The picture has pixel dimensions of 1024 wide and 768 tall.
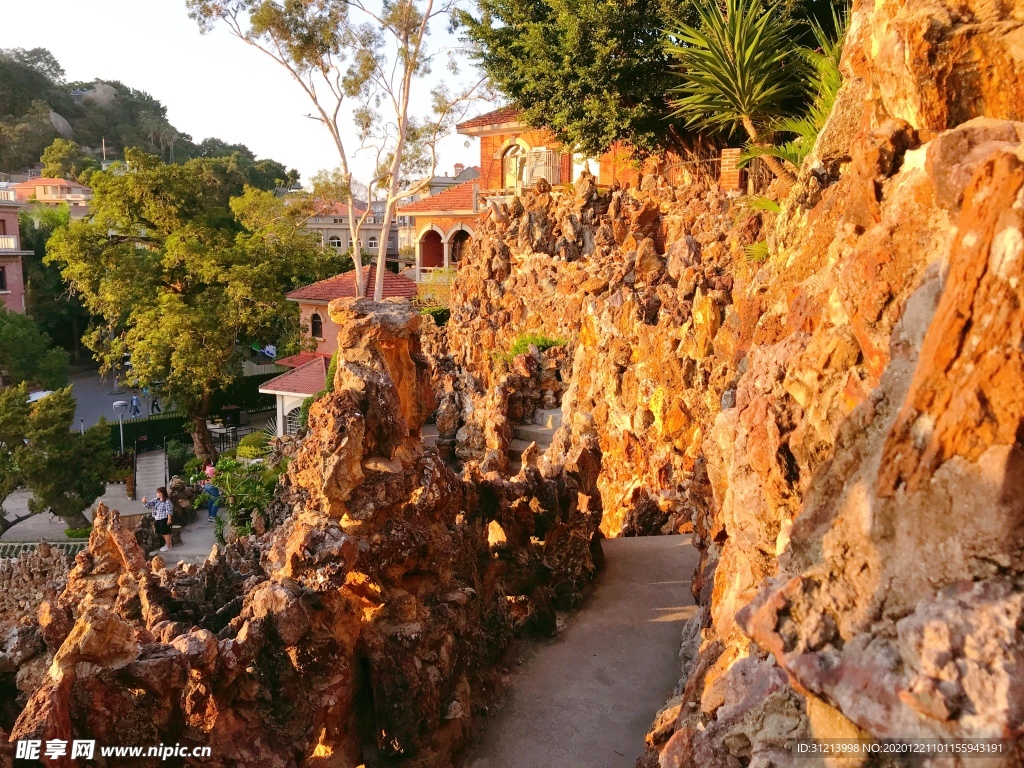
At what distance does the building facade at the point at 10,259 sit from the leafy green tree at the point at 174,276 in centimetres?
1071

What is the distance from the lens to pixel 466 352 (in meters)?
21.8

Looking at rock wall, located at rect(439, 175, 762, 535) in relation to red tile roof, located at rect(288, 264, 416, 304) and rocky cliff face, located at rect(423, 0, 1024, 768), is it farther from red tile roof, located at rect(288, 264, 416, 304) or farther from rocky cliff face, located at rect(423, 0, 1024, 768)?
red tile roof, located at rect(288, 264, 416, 304)

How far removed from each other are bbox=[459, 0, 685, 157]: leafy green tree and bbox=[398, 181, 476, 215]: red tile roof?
32.5ft

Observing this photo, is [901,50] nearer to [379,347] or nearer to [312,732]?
[379,347]

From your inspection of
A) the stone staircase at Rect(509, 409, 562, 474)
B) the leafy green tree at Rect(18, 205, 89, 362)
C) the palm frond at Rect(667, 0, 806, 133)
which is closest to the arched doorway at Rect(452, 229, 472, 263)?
the stone staircase at Rect(509, 409, 562, 474)

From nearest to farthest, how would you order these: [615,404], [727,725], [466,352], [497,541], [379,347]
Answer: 1. [727,725]
2. [379,347]
3. [497,541]
4. [615,404]
5. [466,352]

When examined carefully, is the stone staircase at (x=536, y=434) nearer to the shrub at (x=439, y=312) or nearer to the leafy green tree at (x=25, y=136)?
the shrub at (x=439, y=312)

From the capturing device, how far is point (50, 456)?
16672 mm

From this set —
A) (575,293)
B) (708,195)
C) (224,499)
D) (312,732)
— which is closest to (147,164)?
(224,499)

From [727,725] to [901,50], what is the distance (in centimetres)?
370

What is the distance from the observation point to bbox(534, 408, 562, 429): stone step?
1769cm

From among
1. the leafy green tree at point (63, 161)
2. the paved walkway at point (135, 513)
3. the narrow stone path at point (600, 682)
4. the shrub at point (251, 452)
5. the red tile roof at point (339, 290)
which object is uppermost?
the leafy green tree at point (63, 161)

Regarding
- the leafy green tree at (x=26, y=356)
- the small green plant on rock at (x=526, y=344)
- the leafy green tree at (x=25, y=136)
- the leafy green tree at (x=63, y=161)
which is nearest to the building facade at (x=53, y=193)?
the leafy green tree at (x=63, y=161)

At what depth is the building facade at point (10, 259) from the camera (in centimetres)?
→ 3169
